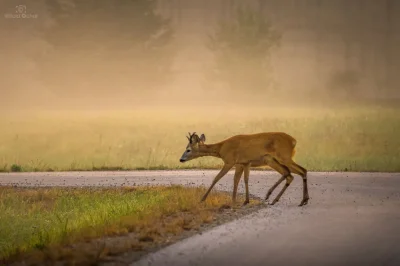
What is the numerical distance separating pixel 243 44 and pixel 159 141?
41.8 meters

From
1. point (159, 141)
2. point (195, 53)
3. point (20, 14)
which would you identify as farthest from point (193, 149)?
point (20, 14)

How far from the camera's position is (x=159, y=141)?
1896 inches

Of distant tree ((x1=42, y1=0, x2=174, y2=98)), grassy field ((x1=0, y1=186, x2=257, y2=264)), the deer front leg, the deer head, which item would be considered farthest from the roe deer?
distant tree ((x1=42, y1=0, x2=174, y2=98))

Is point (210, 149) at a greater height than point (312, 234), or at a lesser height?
greater

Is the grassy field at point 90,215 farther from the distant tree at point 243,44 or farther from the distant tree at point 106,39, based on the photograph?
the distant tree at point 243,44

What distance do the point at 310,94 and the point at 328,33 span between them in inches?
885

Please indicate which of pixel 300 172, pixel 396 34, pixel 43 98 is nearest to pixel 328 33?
pixel 396 34

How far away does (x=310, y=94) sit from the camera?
110812 mm

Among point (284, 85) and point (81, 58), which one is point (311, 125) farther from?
point (284, 85)

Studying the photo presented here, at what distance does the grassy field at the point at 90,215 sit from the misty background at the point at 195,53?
61590 mm

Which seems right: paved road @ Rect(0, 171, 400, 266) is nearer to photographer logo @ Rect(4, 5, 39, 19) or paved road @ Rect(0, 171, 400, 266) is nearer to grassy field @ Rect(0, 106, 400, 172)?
grassy field @ Rect(0, 106, 400, 172)

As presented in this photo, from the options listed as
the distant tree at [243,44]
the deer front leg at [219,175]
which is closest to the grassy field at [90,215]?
the deer front leg at [219,175]

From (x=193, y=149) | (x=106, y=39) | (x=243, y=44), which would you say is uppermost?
(x=106, y=39)

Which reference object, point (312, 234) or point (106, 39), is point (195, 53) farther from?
point (312, 234)
